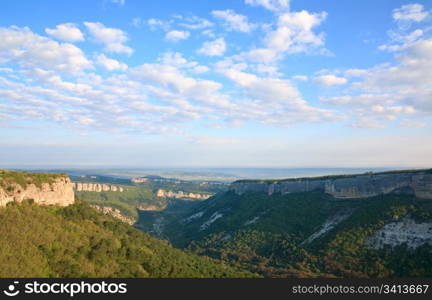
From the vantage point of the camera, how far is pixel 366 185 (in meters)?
93.0

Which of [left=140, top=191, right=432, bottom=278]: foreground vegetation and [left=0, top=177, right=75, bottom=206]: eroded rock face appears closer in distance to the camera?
[left=0, top=177, right=75, bottom=206]: eroded rock face

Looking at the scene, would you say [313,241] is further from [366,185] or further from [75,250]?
[75,250]

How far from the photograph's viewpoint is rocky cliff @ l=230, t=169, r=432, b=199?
78.6 metres

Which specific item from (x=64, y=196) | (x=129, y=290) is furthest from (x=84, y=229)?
(x=129, y=290)

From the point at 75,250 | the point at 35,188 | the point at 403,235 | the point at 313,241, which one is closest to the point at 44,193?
the point at 35,188

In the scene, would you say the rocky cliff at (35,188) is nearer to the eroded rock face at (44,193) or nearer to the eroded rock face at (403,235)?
the eroded rock face at (44,193)

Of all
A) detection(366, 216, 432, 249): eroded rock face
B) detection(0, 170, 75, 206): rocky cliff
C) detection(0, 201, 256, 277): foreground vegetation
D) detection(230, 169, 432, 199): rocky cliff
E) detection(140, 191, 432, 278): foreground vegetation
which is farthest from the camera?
detection(230, 169, 432, 199): rocky cliff

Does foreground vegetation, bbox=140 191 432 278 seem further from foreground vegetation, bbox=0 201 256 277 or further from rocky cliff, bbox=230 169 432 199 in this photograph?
foreground vegetation, bbox=0 201 256 277

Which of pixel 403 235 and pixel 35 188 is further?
pixel 403 235

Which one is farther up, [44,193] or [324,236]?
[44,193]

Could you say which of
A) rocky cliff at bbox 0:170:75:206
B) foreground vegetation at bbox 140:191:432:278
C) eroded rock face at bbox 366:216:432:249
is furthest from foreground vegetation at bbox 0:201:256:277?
eroded rock face at bbox 366:216:432:249

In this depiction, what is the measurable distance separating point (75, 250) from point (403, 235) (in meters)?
63.8

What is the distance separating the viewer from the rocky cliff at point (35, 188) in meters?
49.8

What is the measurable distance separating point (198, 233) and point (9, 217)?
268 ft
